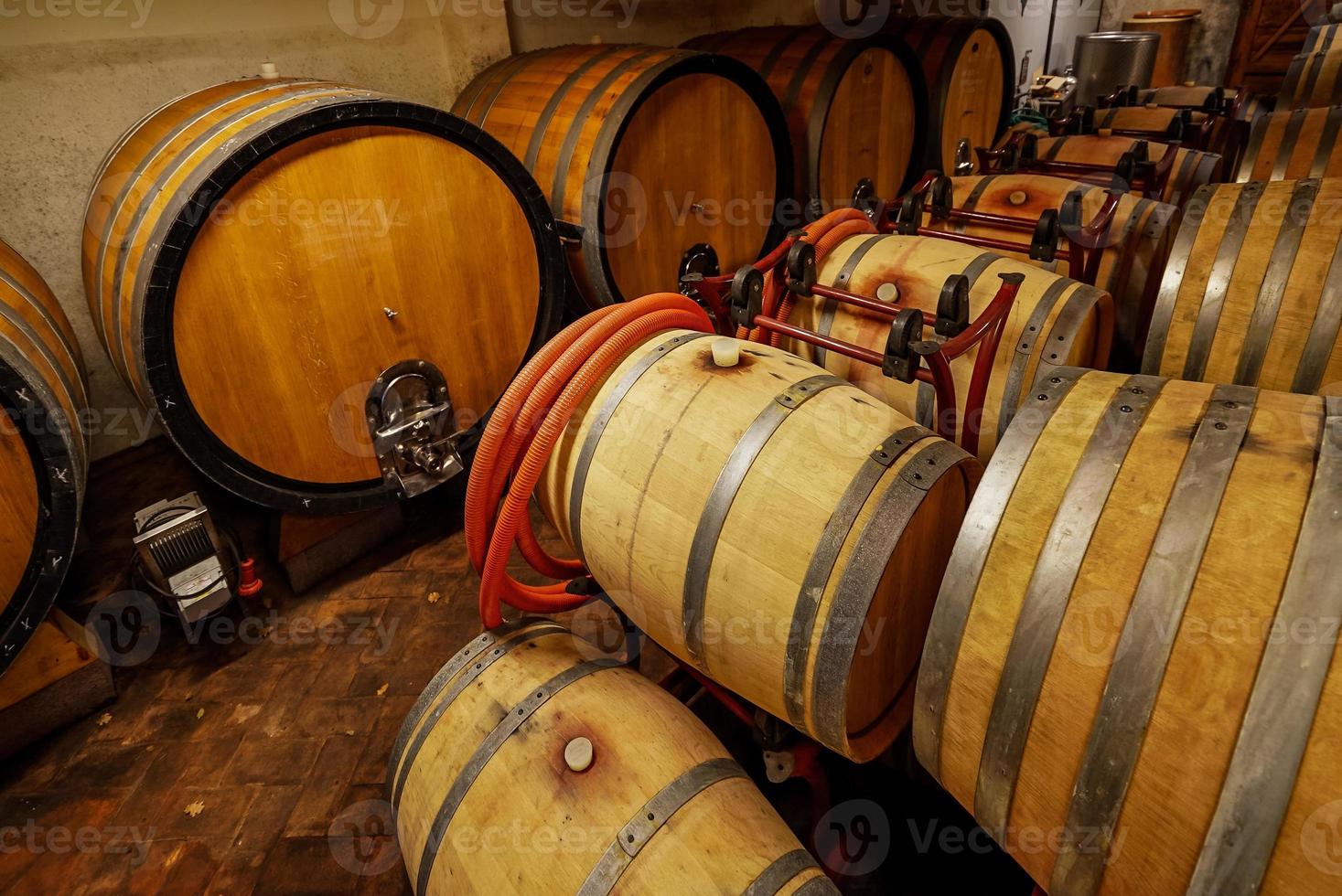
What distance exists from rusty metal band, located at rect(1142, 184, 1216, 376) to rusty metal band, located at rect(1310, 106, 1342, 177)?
2.26 meters

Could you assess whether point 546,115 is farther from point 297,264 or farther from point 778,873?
point 778,873

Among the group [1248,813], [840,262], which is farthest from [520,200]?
[1248,813]

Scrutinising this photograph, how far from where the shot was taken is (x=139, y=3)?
113 inches

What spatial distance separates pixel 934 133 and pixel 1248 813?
4.86m

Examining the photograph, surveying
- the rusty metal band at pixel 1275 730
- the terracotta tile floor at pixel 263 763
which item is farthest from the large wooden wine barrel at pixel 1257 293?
the terracotta tile floor at pixel 263 763

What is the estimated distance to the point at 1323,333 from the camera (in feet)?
7.18

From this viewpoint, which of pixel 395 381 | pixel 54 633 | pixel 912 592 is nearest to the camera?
pixel 912 592

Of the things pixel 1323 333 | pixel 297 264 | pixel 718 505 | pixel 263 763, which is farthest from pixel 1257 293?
pixel 263 763

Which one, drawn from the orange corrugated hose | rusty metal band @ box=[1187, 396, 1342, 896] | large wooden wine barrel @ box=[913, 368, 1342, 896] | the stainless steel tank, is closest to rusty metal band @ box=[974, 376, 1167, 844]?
large wooden wine barrel @ box=[913, 368, 1342, 896]

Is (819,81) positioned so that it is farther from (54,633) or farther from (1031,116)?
→ (54,633)

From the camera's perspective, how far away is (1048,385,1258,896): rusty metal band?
1100 millimetres

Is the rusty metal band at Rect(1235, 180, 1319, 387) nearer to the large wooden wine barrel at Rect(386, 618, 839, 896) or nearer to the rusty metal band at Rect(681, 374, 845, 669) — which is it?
the rusty metal band at Rect(681, 374, 845, 669)

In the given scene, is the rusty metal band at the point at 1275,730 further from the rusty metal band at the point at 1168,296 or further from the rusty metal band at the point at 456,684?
the rusty metal band at the point at 1168,296

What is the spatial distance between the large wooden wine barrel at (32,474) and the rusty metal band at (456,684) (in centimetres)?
130
